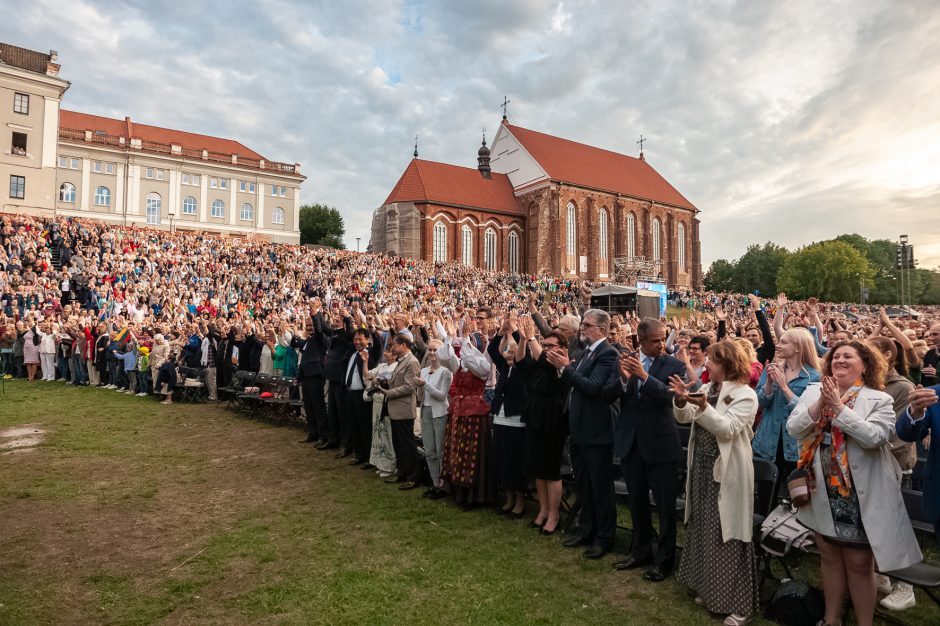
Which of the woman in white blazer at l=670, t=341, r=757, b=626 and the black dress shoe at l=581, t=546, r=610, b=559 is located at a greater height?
the woman in white blazer at l=670, t=341, r=757, b=626

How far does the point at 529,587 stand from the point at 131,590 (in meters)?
3.04

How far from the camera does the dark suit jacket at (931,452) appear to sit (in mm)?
3100

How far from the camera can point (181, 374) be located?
13594mm

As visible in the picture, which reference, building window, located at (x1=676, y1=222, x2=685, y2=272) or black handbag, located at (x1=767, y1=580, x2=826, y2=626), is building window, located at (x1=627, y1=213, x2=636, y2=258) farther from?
black handbag, located at (x1=767, y1=580, x2=826, y2=626)

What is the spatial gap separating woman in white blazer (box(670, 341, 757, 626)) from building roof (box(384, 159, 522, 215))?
4570 centimetres

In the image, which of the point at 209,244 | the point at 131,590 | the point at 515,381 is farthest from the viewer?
the point at 209,244

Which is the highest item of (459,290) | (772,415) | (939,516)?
(459,290)

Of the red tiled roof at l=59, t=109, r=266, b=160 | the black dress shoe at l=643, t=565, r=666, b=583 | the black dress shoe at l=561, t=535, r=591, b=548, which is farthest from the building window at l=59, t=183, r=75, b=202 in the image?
the black dress shoe at l=643, t=565, r=666, b=583

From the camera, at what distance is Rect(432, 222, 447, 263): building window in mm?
49031

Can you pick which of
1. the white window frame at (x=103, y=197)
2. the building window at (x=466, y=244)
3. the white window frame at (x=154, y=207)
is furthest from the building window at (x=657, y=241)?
the white window frame at (x=103, y=197)

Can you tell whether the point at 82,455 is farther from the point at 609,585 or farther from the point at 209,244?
the point at 209,244

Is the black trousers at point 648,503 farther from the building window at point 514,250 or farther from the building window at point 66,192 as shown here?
the building window at point 66,192

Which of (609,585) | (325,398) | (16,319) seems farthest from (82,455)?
(16,319)

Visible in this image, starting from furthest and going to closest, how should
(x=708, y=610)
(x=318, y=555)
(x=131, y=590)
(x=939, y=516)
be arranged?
(x=318, y=555), (x=131, y=590), (x=708, y=610), (x=939, y=516)
